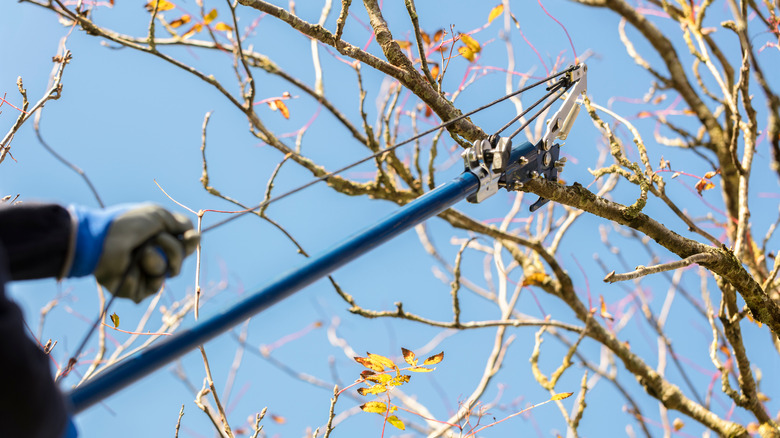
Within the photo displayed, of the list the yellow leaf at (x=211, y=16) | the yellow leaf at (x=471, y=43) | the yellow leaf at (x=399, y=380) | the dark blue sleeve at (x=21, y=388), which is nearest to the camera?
the dark blue sleeve at (x=21, y=388)

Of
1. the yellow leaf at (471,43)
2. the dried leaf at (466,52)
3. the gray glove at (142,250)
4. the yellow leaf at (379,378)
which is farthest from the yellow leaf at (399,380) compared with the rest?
the yellow leaf at (471,43)

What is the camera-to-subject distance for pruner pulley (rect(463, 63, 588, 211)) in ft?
6.07

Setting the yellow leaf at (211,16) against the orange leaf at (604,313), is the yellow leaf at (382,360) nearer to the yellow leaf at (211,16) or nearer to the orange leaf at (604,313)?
the orange leaf at (604,313)

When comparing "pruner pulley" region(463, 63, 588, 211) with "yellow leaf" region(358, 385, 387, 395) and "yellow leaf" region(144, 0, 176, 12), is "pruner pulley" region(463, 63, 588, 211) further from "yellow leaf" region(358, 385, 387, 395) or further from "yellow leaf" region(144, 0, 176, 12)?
"yellow leaf" region(144, 0, 176, 12)

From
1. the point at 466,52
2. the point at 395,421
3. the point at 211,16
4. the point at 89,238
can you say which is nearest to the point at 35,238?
the point at 89,238

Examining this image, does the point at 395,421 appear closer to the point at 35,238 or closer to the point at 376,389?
the point at 376,389

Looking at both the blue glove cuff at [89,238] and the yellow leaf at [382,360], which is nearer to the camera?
the blue glove cuff at [89,238]

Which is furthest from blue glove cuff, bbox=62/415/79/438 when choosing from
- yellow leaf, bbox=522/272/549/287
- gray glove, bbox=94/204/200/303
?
yellow leaf, bbox=522/272/549/287

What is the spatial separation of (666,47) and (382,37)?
137 inches

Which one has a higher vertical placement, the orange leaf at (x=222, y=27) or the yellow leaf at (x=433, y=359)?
the orange leaf at (x=222, y=27)

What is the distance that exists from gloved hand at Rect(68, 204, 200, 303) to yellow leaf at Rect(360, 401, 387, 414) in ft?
4.31

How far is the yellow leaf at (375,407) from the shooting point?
2.49 meters

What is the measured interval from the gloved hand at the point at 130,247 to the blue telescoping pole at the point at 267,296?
134 millimetres

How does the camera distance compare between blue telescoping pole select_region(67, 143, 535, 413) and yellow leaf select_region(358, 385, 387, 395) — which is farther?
yellow leaf select_region(358, 385, 387, 395)
